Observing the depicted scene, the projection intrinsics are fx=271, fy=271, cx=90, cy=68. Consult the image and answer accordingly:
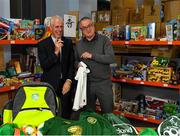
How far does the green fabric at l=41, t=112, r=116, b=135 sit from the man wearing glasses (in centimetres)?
128

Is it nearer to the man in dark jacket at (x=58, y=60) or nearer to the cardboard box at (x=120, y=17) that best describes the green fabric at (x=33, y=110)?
the man in dark jacket at (x=58, y=60)

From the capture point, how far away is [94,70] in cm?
301

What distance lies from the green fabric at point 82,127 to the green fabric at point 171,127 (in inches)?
12.0

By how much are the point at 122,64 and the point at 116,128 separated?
2776 mm

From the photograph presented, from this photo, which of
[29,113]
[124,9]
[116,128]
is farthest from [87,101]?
[124,9]

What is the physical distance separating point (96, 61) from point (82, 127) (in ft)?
4.60

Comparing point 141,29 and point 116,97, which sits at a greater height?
point 141,29

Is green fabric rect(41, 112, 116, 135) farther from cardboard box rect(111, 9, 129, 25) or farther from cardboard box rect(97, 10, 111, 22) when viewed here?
cardboard box rect(97, 10, 111, 22)

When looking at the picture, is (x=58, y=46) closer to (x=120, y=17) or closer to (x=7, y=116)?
(x=7, y=116)

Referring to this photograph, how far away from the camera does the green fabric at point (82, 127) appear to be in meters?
1.59

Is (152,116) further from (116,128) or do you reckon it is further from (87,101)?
(116,128)

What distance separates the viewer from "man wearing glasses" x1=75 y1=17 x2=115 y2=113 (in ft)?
9.66

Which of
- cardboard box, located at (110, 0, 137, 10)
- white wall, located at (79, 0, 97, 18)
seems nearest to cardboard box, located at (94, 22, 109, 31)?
cardboard box, located at (110, 0, 137, 10)

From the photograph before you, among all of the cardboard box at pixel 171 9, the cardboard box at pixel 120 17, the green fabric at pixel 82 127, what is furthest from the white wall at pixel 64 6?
the green fabric at pixel 82 127
